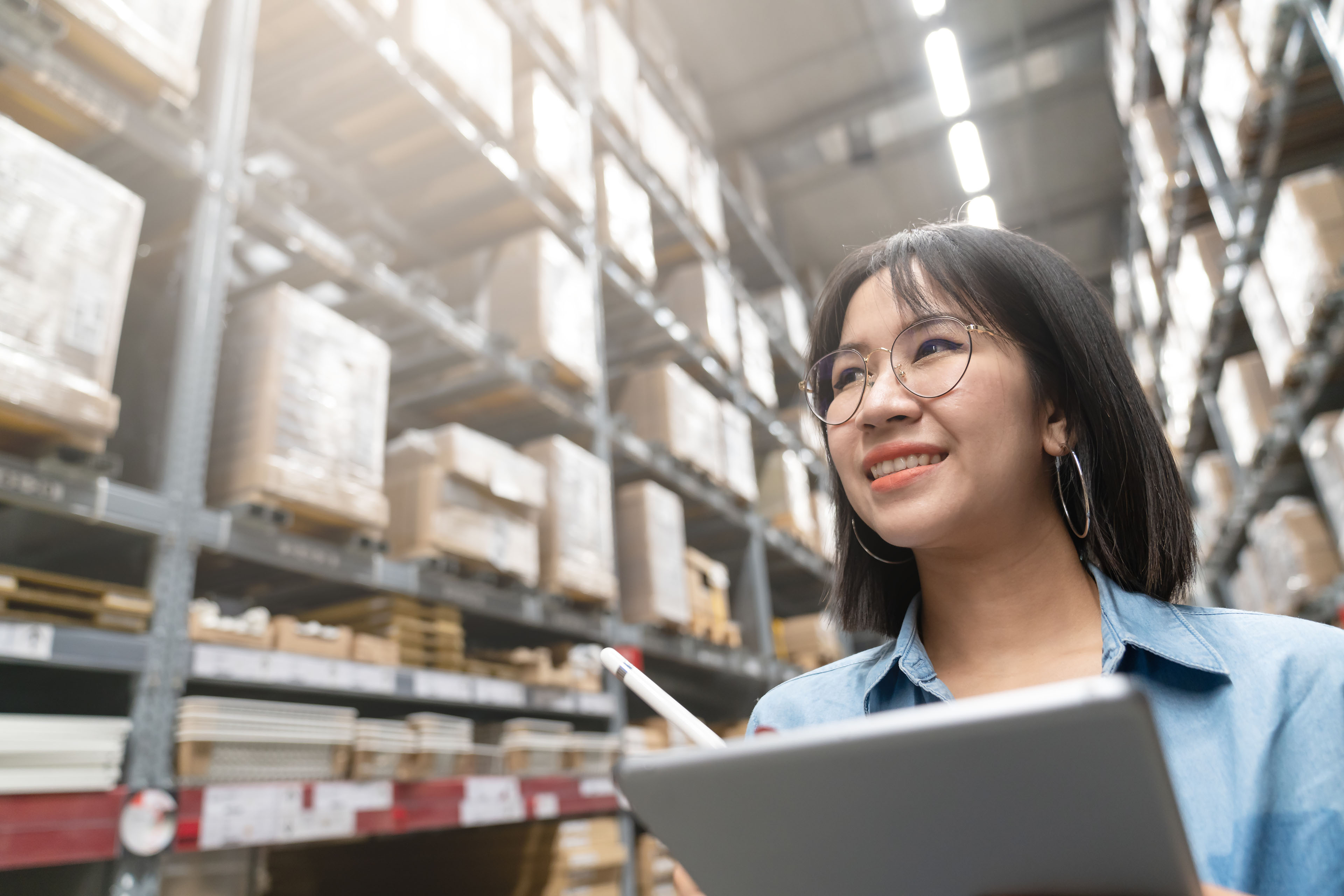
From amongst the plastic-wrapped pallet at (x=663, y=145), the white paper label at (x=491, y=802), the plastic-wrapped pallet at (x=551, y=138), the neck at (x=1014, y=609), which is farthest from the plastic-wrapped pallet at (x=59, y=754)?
the plastic-wrapped pallet at (x=663, y=145)

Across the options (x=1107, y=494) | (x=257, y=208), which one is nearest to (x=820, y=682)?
(x=1107, y=494)

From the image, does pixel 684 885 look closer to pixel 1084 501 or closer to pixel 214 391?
pixel 1084 501

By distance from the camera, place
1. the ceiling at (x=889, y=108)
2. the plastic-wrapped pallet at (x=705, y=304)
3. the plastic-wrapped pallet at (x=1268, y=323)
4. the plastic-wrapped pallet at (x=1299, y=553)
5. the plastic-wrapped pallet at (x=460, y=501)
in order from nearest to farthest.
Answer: the plastic-wrapped pallet at (x=460, y=501)
the plastic-wrapped pallet at (x=1268, y=323)
the plastic-wrapped pallet at (x=1299, y=553)
the plastic-wrapped pallet at (x=705, y=304)
the ceiling at (x=889, y=108)

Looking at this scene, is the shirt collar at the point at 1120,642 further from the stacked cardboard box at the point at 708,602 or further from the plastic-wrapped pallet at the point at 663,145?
the plastic-wrapped pallet at the point at 663,145

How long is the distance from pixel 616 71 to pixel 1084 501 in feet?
14.0

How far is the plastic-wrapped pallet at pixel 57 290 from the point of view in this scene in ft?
5.85

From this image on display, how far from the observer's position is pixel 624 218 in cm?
457

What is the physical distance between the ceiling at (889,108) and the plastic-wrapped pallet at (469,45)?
346cm

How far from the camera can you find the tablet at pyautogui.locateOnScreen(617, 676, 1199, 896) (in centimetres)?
57

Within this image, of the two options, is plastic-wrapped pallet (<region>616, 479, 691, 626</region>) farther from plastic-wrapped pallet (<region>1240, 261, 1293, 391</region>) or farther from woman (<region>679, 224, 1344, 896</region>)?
plastic-wrapped pallet (<region>1240, 261, 1293, 391</region>)

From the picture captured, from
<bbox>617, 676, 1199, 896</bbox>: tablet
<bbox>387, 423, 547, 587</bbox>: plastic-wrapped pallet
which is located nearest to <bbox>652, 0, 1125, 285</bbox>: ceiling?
<bbox>387, 423, 547, 587</bbox>: plastic-wrapped pallet

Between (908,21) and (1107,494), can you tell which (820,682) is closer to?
(1107,494)

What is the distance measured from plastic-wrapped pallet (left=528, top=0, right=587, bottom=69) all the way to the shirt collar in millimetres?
A: 3664

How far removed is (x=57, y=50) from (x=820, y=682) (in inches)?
86.1
